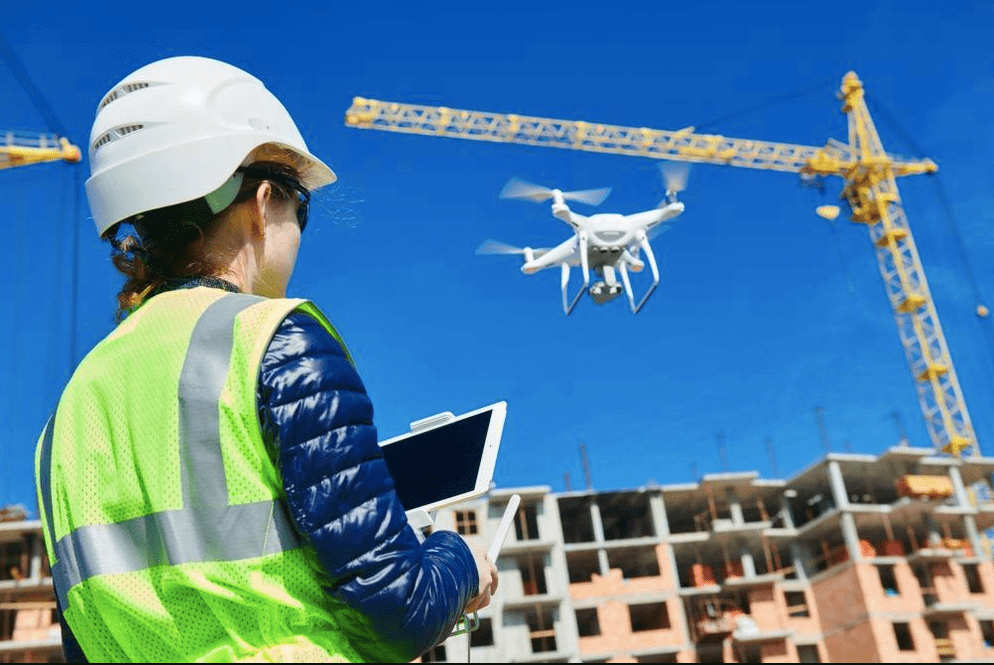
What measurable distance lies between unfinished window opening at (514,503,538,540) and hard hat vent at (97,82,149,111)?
56797 millimetres

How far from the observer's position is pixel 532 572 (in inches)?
2229

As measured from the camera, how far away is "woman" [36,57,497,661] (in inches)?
65.9

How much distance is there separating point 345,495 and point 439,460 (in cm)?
92

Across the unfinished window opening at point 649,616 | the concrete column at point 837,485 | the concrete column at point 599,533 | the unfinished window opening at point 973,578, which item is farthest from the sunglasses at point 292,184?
the unfinished window opening at point 973,578

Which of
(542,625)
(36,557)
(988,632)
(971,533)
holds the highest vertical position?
(36,557)

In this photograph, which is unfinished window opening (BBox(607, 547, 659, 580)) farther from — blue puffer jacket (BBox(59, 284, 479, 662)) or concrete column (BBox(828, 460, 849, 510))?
blue puffer jacket (BBox(59, 284, 479, 662))

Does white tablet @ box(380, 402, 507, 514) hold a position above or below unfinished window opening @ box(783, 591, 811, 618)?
below

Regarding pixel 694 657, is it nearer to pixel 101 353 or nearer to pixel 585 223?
pixel 585 223

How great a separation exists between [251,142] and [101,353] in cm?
52

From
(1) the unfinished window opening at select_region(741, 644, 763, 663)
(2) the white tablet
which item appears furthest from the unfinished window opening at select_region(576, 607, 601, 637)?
(2) the white tablet

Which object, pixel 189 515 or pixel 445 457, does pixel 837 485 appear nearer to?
pixel 445 457

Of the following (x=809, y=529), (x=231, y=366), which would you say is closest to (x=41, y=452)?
(x=231, y=366)

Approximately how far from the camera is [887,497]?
2581 inches

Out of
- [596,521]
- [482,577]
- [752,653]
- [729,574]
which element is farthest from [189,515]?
[729,574]
